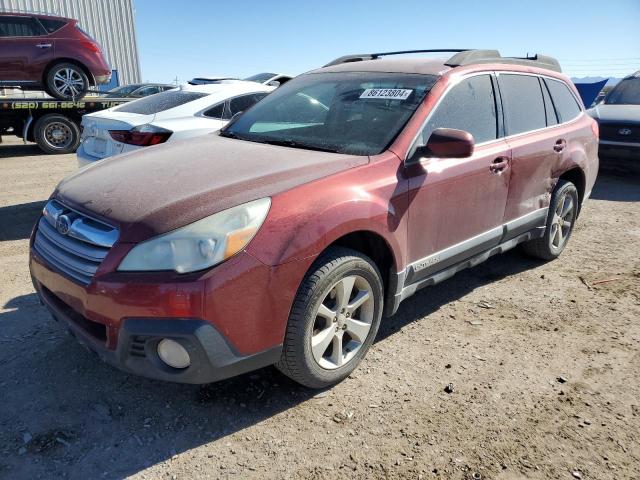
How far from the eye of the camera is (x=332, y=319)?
2637 mm

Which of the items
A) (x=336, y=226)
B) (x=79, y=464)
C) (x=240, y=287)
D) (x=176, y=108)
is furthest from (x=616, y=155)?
(x=79, y=464)

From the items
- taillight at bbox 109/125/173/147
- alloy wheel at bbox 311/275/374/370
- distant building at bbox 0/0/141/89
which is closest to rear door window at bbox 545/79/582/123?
alloy wheel at bbox 311/275/374/370

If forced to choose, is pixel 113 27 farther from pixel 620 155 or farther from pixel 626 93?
pixel 620 155

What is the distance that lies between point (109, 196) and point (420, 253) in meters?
1.77

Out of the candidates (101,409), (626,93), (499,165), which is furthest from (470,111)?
(626,93)

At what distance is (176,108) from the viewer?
19.7ft

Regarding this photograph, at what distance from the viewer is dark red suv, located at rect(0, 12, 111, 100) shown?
10016 mm

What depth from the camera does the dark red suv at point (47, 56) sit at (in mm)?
10016

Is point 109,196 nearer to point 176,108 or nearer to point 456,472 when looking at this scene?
point 456,472

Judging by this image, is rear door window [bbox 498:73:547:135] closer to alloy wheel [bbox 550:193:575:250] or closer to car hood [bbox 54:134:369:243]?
alloy wheel [bbox 550:193:575:250]

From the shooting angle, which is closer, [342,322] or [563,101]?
[342,322]

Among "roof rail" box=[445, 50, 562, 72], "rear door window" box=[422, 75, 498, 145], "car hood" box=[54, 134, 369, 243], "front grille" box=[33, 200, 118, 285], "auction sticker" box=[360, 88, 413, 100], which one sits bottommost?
"front grille" box=[33, 200, 118, 285]

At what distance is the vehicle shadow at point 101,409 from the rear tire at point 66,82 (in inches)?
351

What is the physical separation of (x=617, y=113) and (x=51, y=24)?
434 inches
